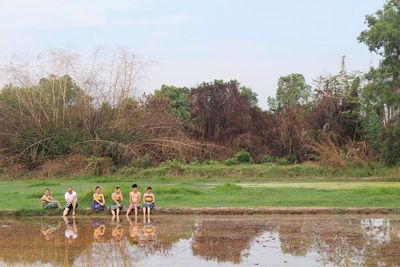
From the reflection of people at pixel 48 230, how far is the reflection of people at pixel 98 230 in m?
1.07

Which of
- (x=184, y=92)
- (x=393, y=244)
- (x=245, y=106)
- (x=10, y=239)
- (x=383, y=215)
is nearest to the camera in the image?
(x=393, y=244)

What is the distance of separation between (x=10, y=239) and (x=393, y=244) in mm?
8919

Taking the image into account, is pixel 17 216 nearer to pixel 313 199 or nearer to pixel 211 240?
pixel 211 240

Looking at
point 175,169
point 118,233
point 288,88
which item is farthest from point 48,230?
point 288,88

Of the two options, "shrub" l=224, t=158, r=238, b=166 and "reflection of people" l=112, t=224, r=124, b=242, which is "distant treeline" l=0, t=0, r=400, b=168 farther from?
"reflection of people" l=112, t=224, r=124, b=242

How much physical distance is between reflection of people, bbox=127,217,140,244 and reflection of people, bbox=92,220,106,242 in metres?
0.73

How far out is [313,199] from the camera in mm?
19078

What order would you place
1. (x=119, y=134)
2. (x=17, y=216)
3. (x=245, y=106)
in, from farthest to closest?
(x=245, y=106) < (x=119, y=134) < (x=17, y=216)

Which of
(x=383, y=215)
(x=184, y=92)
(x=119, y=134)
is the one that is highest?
(x=184, y=92)

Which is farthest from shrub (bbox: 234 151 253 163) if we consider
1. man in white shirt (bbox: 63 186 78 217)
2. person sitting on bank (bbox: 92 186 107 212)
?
man in white shirt (bbox: 63 186 78 217)

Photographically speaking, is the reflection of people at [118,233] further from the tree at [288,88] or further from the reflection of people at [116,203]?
the tree at [288,88]

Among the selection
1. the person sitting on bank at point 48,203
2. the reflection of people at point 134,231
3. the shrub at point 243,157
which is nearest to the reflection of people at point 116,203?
the reflection of people at point 134,231

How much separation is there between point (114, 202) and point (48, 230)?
9.99 ft

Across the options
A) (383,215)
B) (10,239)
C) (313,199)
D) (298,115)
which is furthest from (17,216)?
(298,115)
